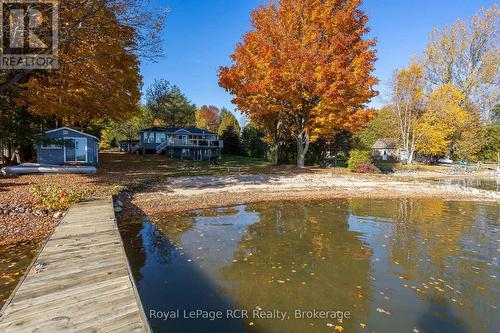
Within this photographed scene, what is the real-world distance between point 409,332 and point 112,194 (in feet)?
40.1

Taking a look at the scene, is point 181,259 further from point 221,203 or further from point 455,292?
point 221,203

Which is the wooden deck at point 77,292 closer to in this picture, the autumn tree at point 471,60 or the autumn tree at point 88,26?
the autumn tree at point 88,26

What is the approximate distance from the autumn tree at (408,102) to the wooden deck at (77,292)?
43.6 metres

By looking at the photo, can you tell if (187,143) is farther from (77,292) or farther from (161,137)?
(77,292)

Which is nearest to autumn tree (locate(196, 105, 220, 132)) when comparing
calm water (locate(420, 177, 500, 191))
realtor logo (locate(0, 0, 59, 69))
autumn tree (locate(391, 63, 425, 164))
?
autumn tree (locate(391, 63, 425, 164))

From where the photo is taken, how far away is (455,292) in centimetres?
599

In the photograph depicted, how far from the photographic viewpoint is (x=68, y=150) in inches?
948

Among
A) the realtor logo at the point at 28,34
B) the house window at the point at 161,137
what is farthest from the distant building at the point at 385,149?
the realtor logo at the point at 28,34

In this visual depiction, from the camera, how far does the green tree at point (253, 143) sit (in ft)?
174

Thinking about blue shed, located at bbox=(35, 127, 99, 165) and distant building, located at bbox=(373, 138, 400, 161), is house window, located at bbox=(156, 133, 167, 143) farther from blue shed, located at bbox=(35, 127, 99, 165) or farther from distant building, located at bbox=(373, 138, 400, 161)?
distant building, located at bbox=(373, 138, 400, 161)

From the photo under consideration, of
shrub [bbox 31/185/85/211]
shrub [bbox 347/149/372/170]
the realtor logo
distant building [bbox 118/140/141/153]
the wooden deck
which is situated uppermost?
the realtor logo

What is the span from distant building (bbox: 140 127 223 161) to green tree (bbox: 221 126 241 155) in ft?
29.2

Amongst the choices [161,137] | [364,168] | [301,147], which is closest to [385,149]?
[364,168]

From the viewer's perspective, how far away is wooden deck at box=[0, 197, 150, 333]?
3564 mm
